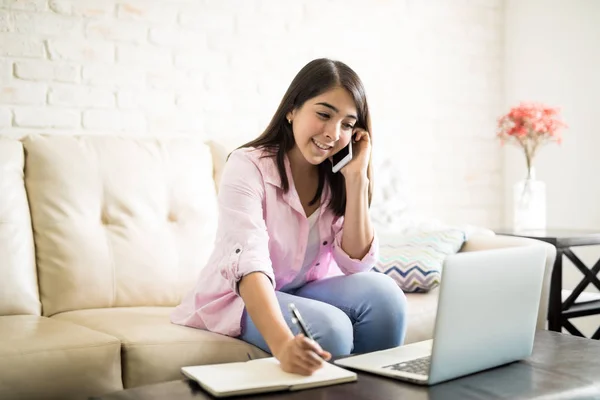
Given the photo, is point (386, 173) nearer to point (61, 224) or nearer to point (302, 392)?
point (61, 224)

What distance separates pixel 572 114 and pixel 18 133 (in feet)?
8.09

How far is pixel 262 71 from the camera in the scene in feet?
9.82

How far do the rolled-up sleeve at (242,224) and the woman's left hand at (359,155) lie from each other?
0.78 ft

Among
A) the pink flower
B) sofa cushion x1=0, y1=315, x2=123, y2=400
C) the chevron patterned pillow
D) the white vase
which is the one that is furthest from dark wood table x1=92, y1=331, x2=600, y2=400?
the pink flower

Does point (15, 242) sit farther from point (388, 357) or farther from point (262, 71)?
point (262, 71)

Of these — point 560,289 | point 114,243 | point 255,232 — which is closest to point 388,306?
point 255,232

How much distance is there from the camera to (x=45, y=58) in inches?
97.3

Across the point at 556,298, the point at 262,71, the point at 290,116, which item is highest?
the point at 262,71

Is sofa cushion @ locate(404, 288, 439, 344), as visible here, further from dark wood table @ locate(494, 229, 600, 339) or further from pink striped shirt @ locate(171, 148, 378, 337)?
dark wood table @ locate(494, 229, 600, 339)

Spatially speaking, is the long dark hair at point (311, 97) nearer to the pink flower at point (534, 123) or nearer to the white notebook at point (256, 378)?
the white notebook at point (256, 378)

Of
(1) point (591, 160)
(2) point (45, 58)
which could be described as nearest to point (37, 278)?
(2) point (45, 58)

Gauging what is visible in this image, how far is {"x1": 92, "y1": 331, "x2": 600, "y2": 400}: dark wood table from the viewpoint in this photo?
1.11 m

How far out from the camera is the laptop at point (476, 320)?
120 centimetres

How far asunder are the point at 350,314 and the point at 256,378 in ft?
2.08
